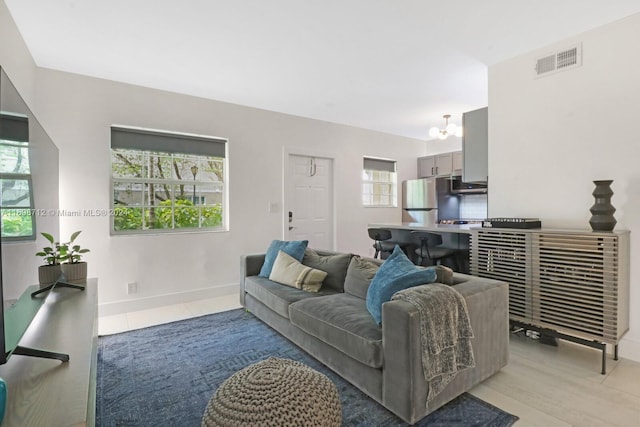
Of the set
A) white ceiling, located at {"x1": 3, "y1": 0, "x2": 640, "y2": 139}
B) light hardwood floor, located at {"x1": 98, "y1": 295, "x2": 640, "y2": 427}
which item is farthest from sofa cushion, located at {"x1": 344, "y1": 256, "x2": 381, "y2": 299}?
white ceiling, located at {"x1": 3, "y1": 0, "x2": 640, "y2": 139}

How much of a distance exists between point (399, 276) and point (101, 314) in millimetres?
3182

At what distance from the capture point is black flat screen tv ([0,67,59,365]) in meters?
1.09

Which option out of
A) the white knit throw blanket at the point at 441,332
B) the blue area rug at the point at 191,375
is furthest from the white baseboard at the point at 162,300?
the white knit throw blanket at the point at 441,332

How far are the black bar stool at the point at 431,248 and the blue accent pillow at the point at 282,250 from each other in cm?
122

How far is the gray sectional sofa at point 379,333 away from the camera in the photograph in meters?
1.63

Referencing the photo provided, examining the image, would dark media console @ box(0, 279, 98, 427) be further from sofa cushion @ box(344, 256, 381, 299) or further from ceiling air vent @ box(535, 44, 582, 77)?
ceiling air vent @ box(535, 44, 582, 77)

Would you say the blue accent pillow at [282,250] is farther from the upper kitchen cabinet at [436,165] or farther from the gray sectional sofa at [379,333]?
the upper kitchen cabinet at [436,165]

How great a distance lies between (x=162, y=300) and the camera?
12.3ft

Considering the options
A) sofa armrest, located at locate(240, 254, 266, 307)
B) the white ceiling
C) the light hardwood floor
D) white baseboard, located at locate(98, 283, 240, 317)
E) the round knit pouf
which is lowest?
the light hardwood floor

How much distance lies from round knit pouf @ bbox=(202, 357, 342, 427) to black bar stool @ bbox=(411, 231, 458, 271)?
229 cm

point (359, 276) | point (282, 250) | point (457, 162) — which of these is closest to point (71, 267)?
point (282, 250)

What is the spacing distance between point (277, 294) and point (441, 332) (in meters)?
1.44

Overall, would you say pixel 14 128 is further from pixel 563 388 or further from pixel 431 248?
pixel 431 248

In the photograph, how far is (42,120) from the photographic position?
10.2ft
